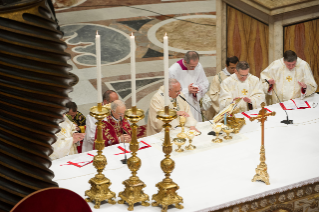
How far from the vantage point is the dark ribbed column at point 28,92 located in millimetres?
2125

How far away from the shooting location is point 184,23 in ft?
41.7

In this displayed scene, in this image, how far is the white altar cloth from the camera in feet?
11.6

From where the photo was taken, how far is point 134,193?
3.21 metres

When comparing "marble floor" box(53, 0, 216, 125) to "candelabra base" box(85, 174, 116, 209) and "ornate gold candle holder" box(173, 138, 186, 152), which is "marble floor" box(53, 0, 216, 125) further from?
"candelabra base" box(85, 174, 116, 209)

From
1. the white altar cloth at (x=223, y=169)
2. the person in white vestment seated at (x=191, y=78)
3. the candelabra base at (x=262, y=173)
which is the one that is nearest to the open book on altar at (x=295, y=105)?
the white altar cloth at (x=223, y=169)

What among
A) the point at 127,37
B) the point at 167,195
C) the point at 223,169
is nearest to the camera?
the point at 167,195

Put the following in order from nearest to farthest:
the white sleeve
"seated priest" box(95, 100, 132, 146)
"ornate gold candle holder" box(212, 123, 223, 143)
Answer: "ornate gold candle holder" box(212, 123, 223, 143) < "seated priest" box(95, 100, 132, 146) < the white sleeve

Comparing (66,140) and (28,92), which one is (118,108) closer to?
(66,140)

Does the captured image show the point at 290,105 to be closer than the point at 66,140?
No

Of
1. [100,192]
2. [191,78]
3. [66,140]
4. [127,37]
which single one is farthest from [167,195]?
[127,37]

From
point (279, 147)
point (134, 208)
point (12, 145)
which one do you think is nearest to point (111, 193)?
point (134, 208)

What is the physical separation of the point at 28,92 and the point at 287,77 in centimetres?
496

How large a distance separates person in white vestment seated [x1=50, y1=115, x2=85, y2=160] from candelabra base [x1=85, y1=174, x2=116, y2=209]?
4.81ft

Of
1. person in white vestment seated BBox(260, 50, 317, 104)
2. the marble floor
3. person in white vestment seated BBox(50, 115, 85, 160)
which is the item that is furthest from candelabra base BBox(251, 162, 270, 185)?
the marble floor
